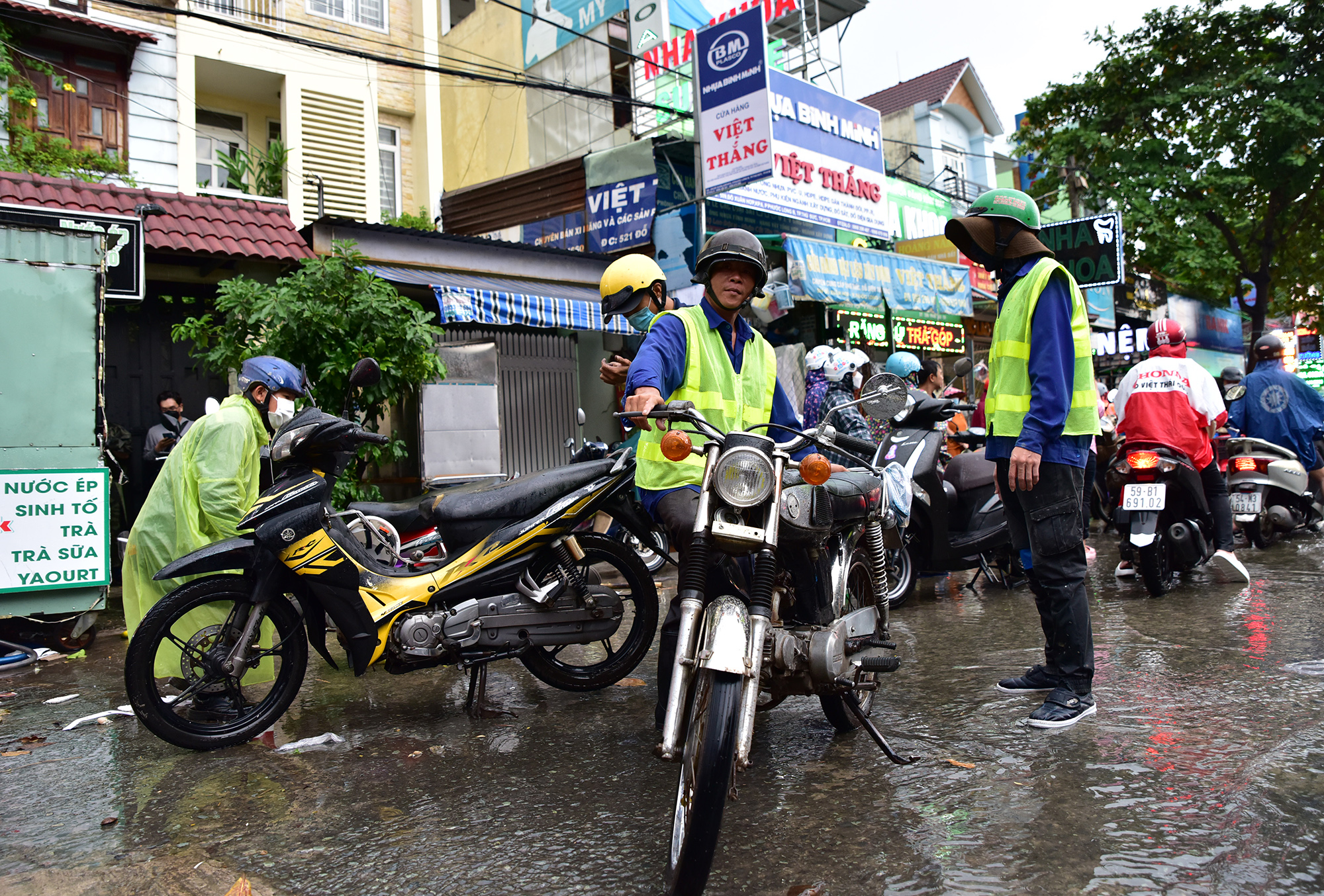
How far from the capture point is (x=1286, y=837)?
241 centimetres

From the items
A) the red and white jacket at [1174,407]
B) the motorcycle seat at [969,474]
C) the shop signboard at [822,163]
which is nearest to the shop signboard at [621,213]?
the shop signboard at [822,163]

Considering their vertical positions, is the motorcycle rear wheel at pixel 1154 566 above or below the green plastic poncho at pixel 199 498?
below

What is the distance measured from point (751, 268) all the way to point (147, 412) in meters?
7.85

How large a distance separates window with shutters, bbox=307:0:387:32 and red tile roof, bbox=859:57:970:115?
1594cm

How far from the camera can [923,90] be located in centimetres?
2703

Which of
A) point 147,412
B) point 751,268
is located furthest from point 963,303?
point 751,268

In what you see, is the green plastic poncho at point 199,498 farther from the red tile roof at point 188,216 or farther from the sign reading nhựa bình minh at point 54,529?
the red tile roof at point 188,216

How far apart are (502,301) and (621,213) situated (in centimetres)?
311

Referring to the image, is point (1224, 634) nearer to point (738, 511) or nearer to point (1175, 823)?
point (1175, 823)

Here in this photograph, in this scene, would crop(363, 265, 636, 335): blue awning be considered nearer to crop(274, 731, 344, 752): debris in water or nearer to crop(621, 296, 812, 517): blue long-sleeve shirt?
crop(621, 296, 812, 517): blue long-sleeve shirt

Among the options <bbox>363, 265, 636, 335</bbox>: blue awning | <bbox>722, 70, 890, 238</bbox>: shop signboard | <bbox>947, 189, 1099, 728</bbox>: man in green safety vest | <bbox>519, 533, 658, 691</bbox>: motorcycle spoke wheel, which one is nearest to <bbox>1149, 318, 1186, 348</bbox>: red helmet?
<bbox>947, 189, 1099, 728</bbox>: man in green safety vest

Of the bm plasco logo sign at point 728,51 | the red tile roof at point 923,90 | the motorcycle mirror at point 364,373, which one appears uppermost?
the red tile roof at point 923,90

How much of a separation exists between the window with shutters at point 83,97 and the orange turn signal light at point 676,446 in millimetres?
12045

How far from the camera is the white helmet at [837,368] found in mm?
5980
